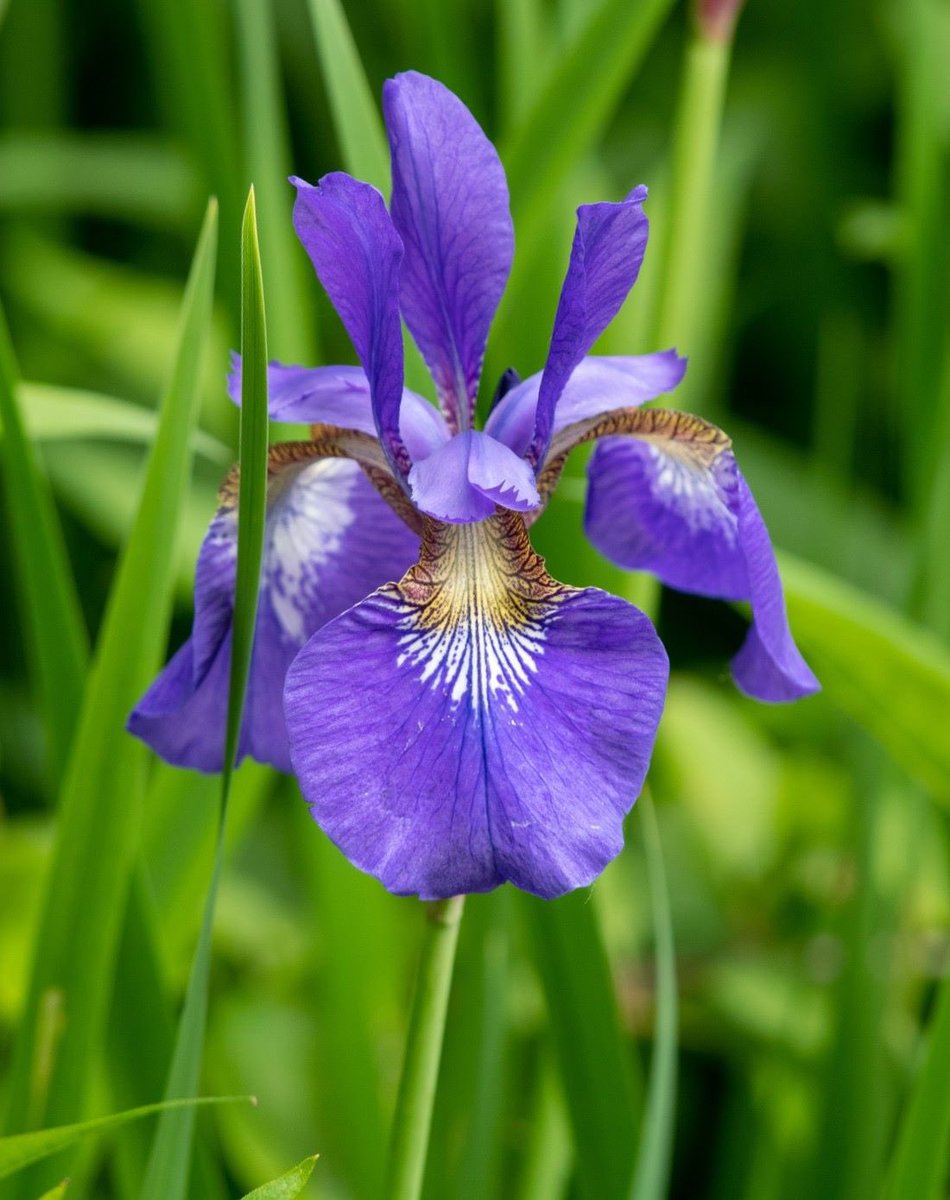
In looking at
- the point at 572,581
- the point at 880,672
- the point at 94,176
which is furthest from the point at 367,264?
the point at 94,176

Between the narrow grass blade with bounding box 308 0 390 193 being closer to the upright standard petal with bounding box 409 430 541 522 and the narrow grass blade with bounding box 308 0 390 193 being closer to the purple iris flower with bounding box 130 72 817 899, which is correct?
the purple iris flower with bounding box 130 72 817 899

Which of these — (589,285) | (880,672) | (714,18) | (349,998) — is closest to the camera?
(589,285)

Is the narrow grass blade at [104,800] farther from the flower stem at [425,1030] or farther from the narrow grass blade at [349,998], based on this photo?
the narrow grass blade at [349,998]

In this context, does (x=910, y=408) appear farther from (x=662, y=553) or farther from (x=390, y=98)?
(x=390, y=98)

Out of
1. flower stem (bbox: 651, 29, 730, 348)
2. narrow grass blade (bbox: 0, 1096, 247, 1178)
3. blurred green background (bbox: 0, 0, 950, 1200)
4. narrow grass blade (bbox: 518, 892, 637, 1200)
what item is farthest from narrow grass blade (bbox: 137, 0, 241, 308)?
narrow grass blade (bbox: 0, 1096, 247, 1178)

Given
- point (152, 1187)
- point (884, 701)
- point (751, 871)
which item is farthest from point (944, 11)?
point (152, 1187)

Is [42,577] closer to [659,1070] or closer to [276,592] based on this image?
[276,592]
